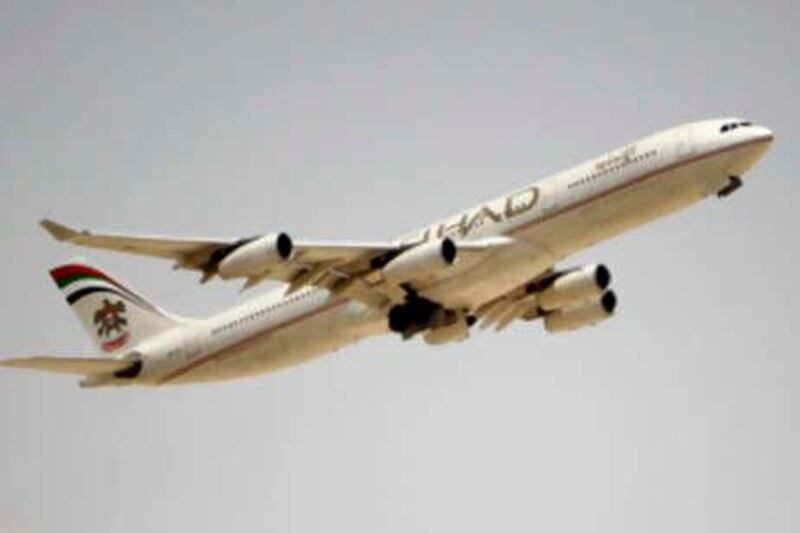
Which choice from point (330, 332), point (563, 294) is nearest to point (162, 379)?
point (330, 332)

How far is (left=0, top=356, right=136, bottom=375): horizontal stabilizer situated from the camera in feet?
150

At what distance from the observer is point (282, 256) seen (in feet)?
139

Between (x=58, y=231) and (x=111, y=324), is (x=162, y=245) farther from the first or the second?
(x=111, y=324)

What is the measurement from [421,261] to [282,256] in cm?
431

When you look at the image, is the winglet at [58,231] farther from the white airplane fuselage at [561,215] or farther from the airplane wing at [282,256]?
the white airplane fuselage at [561,215]

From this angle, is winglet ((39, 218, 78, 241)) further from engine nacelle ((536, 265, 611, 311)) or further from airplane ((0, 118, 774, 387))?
engine nacelle ((536, 265, 611, 311))

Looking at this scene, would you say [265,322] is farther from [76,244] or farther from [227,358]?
[76,244]

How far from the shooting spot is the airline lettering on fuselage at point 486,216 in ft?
146

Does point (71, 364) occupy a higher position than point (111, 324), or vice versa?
point (111, 324)

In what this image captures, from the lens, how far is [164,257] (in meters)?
43.8

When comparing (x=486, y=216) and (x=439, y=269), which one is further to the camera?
A: (x=486, y=216)

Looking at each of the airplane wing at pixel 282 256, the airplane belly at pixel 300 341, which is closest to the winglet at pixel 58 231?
the airplane wing at pixel 282 256

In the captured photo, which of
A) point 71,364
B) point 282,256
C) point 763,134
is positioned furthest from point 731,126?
point 71,364

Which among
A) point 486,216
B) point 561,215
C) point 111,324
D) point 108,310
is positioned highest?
point 108,310
